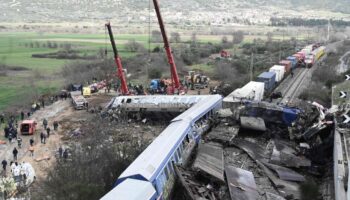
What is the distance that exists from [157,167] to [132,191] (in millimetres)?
2490

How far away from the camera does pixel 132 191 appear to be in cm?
1215

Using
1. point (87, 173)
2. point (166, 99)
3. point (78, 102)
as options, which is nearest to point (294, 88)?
point (166, 99)

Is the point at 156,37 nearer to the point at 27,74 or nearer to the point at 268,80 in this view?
the point at 27,74

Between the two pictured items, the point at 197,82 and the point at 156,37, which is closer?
the point at 197,82

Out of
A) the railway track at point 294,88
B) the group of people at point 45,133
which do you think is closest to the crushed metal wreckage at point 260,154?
the railway track at point 294,88

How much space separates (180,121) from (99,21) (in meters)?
183

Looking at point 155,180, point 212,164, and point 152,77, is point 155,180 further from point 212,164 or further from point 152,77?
point 152,77

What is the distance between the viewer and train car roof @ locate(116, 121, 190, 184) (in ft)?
44.7

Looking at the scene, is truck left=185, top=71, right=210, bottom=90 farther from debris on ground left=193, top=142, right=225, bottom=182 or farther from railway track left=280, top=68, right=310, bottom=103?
debris on ground left=193, top=142, right=225, bottom=182

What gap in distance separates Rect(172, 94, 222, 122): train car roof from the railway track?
11.1 m

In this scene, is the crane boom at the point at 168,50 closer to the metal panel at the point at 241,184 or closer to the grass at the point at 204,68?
the metal panel at the point at 241,184

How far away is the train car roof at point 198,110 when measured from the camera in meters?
23.4

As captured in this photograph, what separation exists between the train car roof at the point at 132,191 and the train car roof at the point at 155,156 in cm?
47

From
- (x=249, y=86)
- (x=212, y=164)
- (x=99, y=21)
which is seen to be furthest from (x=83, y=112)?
(x=99, y=21)
